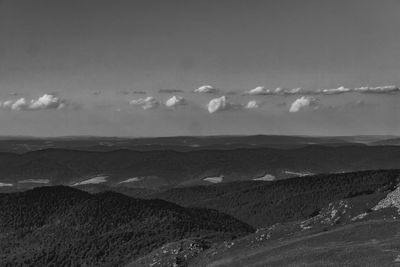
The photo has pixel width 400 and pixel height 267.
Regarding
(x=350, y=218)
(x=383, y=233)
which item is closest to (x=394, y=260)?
(x=383, y=233)

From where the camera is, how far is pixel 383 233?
5581 inches

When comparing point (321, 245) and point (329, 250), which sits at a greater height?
point (329, 250)

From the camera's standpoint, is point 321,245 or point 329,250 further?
point 321,245

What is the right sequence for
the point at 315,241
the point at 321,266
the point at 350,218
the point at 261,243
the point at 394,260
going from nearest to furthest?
the point at 394,260 < the point at 321,266 < the point at 315,241 < the point at 261,243 < the point at 350,218

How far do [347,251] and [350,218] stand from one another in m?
65.7

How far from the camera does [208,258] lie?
180250 mm

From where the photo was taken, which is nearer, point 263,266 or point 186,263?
point 263,266

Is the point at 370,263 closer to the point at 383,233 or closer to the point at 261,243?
the point at 383,233

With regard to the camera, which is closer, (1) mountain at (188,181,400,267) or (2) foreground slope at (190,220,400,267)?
(2) foreground slope at (190,220,400,267)

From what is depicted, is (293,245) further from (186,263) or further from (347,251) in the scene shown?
(186,263)

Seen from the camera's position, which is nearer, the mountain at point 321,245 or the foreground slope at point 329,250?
the foreground slope at point 329,250

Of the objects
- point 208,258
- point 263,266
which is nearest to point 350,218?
point 208,258

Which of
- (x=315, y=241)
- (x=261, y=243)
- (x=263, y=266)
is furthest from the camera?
(x=261, y=243)

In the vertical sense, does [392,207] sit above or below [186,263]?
above
